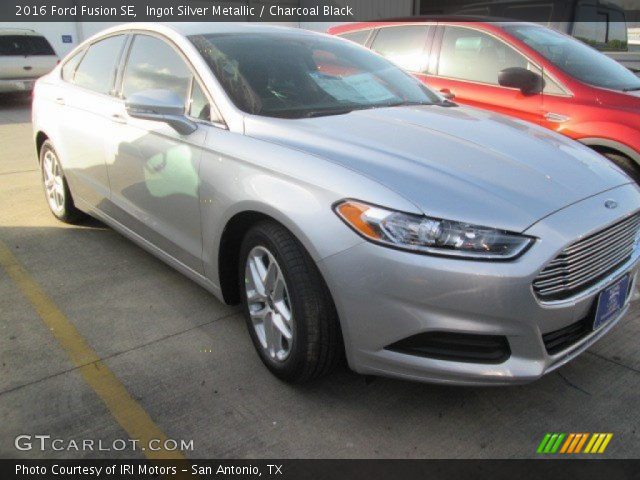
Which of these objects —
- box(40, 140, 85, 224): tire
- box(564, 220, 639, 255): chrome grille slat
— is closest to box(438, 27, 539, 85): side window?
box(564, 220, 639, 255): chrome grille slat

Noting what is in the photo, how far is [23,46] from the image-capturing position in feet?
43.2

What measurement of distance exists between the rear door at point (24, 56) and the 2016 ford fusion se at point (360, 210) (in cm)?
1096

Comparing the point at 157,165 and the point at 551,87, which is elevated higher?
the point at 551,87

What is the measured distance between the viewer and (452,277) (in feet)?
6.61

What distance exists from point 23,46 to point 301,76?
1256cm

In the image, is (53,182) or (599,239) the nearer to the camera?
(599,239)

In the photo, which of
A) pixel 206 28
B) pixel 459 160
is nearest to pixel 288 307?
pixel 459 160

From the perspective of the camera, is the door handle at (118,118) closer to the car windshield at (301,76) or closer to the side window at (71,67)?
the car windshield at (301,76)

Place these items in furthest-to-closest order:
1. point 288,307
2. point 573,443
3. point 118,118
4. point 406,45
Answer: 1. point 406,45
2. point 118,118
3. point 288,307
4. point 573,443

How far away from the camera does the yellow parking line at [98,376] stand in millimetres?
2352

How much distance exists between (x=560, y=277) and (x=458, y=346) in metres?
0.46
